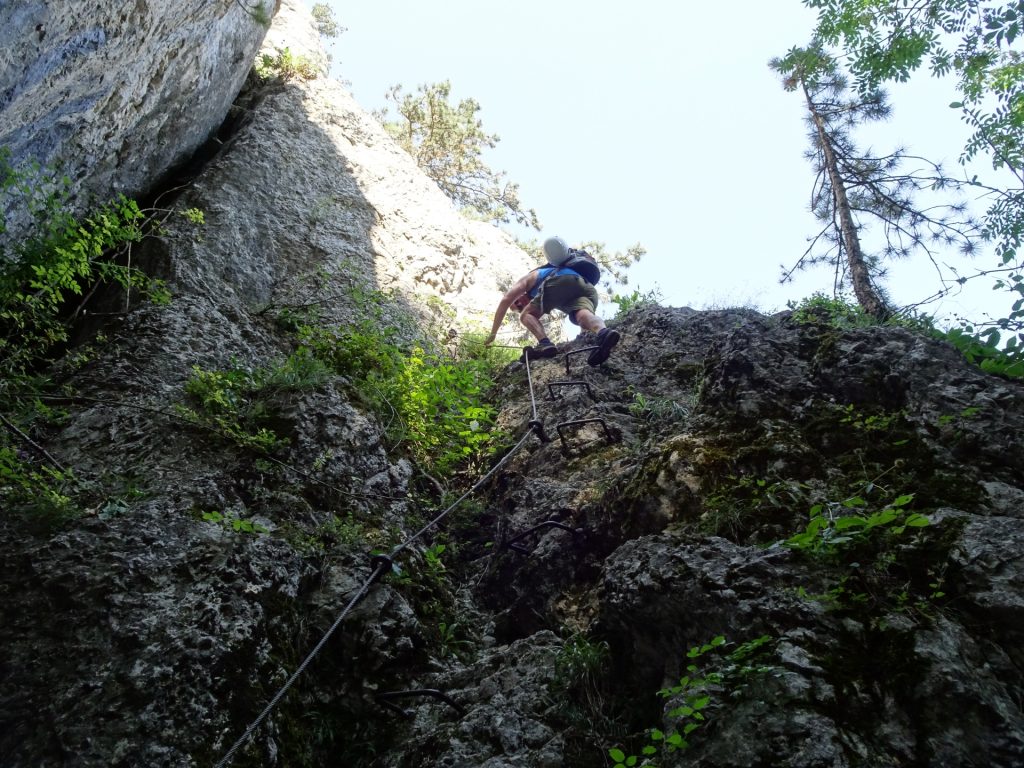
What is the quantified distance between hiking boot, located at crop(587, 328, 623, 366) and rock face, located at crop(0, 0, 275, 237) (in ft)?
16.6

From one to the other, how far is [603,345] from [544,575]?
3220 millimetres

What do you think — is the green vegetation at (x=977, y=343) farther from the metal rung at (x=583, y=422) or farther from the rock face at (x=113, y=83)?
the rock face at (x=113, y=83)

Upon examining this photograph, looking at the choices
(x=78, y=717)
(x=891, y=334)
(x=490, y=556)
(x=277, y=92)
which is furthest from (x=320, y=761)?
(x=277, y=92)

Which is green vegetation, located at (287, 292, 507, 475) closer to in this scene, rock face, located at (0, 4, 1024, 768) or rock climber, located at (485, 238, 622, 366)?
rock face, located at (0, 4, 1024, 768)

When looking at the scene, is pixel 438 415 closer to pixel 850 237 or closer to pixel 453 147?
pixel 850 237

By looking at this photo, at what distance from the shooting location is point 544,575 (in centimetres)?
417

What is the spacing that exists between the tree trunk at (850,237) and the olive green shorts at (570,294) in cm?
310

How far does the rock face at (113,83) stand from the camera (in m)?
A: 4.55

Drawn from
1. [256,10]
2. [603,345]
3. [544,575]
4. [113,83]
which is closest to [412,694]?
[544,575]

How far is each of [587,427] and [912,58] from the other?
20.6 ft

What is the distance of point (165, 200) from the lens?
798 cm

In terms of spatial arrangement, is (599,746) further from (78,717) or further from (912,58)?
(912,58)

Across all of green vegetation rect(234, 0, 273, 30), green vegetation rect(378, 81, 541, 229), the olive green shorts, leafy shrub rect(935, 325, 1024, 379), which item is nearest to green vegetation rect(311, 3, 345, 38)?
green vegetation rect(378, 81, 541, 229)

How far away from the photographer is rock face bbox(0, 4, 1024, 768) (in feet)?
7.84
